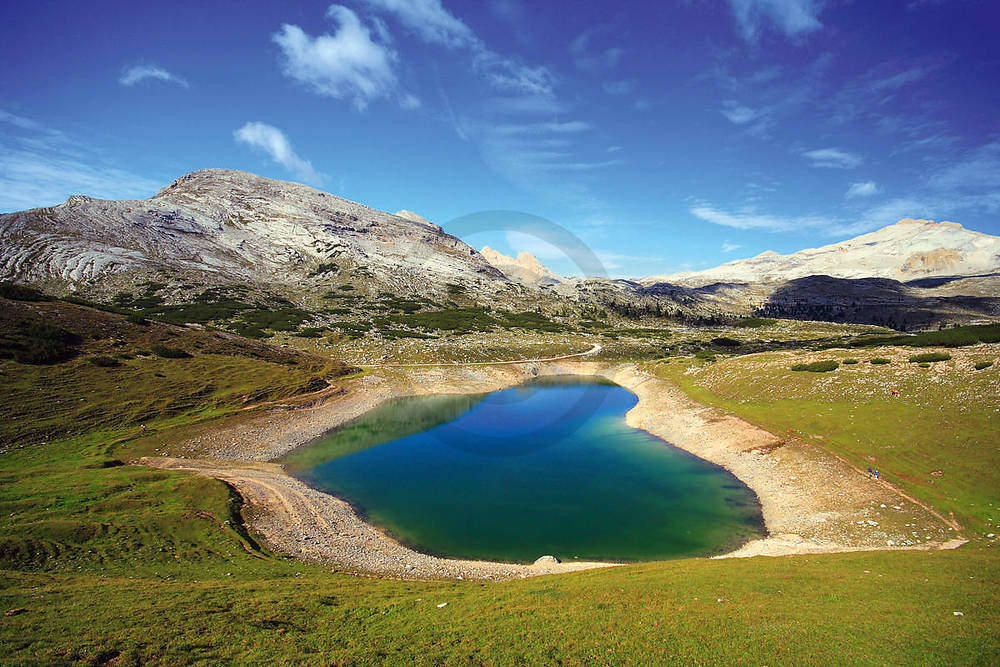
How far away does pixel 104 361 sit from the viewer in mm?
46500

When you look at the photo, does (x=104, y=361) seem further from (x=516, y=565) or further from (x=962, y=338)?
(x=962, y=338)

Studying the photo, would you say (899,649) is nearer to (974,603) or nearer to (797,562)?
(974,603)

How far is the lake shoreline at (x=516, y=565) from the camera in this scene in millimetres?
23562

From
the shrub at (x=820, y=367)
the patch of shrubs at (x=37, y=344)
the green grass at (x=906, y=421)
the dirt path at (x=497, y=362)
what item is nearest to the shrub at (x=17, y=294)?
the patch of shrubs at (x=37, y=344)

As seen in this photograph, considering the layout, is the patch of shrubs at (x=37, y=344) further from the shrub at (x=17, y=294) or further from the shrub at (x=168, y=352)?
the shrub at (x=17, y=294)

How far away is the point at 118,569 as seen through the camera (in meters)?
17.2

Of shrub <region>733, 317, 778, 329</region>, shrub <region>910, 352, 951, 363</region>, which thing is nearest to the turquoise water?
shrub <region>910, 352, 951, 363</region>

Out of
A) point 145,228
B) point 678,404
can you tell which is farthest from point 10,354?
point 145,228

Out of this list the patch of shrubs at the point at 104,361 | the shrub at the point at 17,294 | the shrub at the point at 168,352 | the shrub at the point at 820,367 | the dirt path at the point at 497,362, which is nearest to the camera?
the patch of shrubs at the point at 104,361

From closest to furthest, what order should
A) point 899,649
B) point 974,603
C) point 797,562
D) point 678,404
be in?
1. point 899,649
2. point 974,603
3. point 797,562
4. point 678,404

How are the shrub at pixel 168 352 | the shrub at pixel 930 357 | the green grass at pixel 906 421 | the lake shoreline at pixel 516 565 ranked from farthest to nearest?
the shrub at pixel 168 352
the shrub at pixel 930 357
the green grass at pixel 906 421
the lake shoreline at pixel 516 565

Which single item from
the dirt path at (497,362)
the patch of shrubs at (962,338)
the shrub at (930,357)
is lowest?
the dirt path at (497,362)

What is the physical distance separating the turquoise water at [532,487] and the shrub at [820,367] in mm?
20626

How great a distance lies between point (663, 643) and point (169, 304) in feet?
578
